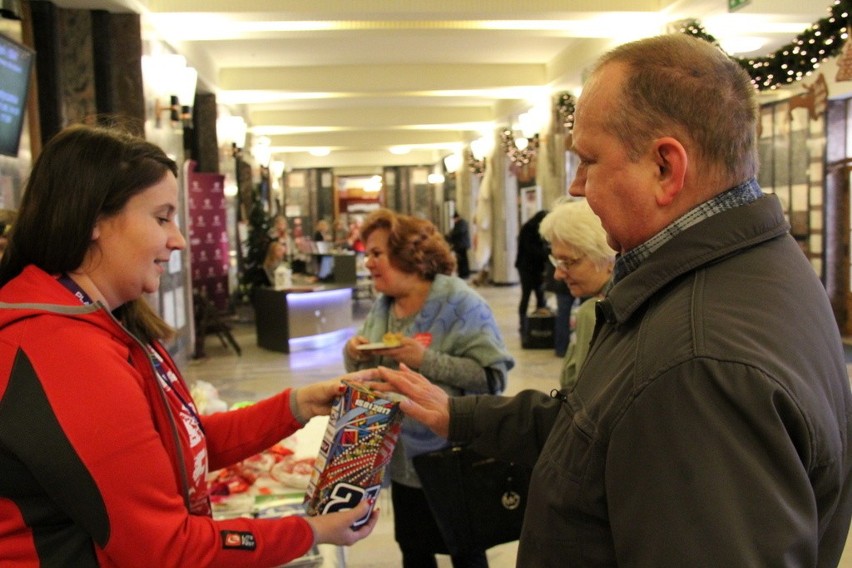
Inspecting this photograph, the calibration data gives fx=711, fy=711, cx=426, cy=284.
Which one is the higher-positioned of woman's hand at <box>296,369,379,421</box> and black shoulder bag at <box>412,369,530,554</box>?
woman's hand at <box>296,369,379,421</box>

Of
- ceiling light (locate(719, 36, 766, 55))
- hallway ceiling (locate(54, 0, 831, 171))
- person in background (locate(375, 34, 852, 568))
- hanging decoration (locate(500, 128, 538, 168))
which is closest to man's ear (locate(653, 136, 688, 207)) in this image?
person in background (locate(375, 34, 852, 568))

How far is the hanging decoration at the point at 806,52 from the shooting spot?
4000mm

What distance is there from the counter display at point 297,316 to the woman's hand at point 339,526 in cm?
707

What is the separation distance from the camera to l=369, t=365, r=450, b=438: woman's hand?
1733 mm

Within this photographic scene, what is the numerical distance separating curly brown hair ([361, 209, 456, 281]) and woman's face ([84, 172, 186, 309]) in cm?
137

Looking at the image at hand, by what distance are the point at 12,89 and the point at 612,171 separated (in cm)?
359

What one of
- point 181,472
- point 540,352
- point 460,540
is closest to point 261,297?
point 540,352

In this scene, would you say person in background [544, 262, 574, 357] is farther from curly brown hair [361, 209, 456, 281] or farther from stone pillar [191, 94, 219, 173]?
stone pillar [191, 94, 219, 173]

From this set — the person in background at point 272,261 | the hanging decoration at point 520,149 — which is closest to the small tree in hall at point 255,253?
the person in background at point 272,261

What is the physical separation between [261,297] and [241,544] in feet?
25.4

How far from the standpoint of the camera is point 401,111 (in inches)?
579

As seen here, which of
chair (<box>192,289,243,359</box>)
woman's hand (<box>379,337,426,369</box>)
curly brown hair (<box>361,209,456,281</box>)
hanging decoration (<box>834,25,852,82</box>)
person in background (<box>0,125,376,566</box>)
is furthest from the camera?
chair (<box>192,289,243,359</box>)

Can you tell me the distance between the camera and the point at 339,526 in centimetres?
148

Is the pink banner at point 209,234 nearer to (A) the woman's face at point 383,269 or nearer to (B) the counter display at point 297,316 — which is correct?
(B) the counter display at point 297,316
